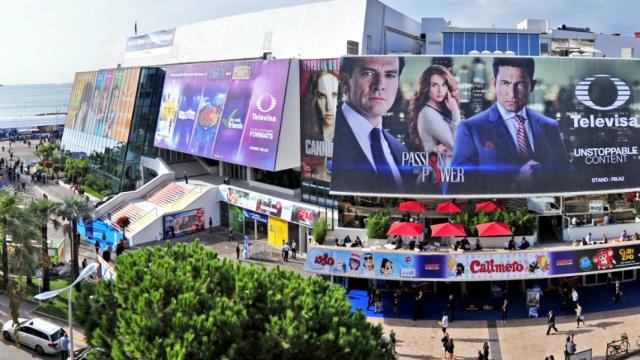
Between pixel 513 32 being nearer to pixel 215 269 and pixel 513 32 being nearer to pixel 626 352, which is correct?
pixel 626 352

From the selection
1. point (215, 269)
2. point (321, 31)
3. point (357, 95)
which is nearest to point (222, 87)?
point (321, 31)

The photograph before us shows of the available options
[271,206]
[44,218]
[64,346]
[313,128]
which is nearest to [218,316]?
[64,346]

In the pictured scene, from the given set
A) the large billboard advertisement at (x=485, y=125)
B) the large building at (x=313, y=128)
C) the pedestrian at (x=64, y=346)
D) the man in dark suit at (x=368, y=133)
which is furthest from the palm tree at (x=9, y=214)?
the large billboard advertisement at (x=485, y=125)

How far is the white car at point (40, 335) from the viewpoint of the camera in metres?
30.1

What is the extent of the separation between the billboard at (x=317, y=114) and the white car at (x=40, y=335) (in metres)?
20.1

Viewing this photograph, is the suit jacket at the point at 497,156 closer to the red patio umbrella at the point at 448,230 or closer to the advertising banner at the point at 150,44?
the red patio umbrella at the point at 448,230

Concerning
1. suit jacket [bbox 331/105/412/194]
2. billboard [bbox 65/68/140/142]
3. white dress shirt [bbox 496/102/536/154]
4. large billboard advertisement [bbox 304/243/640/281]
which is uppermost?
billboard [bbox 65/68/140/142]

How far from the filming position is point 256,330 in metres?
19.6

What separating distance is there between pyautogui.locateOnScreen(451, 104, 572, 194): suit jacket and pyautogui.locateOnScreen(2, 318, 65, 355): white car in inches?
959

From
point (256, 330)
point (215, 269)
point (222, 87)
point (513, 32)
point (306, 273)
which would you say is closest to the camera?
point (256, 330)

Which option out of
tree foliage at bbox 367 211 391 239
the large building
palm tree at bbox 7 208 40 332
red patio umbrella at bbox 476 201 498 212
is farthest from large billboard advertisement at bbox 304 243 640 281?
palm tree at bbox 7 208 40 332

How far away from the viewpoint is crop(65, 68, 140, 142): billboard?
63.2 meters

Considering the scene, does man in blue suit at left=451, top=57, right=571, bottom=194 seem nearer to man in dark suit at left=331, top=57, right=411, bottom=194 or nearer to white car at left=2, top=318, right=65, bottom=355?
man in dark suit at left=331, top=57, right=411, bottom=194

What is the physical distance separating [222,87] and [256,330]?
35.4 m
